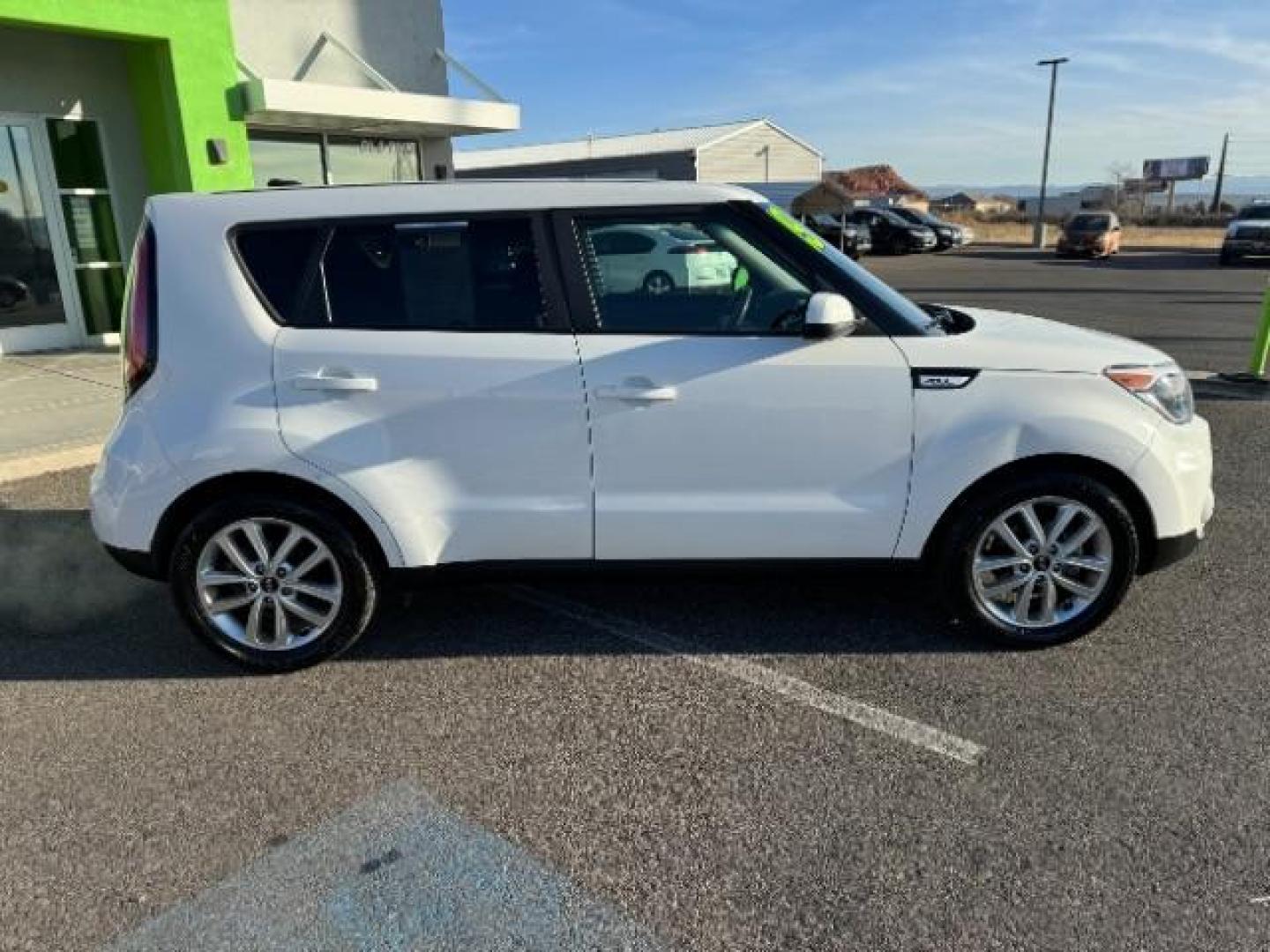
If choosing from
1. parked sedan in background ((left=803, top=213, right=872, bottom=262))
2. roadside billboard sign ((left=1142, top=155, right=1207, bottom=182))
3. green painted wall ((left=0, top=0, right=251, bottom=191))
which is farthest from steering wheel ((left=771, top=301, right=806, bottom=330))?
roadside billboard sign ((left=1142, top=155, right=1207, bottom=182))

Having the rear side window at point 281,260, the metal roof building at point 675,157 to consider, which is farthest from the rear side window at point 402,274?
the metal roof building at point 675,157

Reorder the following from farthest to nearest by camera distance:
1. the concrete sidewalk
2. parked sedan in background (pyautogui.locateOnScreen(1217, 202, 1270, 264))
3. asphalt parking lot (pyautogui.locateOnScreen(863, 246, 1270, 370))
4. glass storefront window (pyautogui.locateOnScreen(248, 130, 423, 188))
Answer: parked sedan in background (pyautogui.locateOnScreen(1217, 202, 1270, 264)), glass storefront window (pyautogui.locateOnScreen(248, 130, 423, 188)), asphalt parking lot (pyautogui.locateOnScreen(863, 246, 1270, 370)), the concrete sidewalk

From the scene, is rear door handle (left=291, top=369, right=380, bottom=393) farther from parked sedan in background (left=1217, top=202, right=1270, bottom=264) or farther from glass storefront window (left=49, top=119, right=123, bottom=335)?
parked sedan in background (left=1217, top=202, right=1270, bottom=264)

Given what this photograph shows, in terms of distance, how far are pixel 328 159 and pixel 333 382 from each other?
418 inches

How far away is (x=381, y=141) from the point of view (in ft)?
43.4

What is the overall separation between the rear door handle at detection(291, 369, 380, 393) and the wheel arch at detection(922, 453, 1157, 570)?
2.19m

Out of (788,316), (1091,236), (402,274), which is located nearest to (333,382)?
(402,274)

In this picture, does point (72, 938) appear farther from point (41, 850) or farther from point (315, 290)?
point (315, 290)

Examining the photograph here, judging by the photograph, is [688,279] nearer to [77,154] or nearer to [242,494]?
[242,494]

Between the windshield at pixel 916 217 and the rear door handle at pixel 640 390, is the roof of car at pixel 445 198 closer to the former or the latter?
the rear door handle at pixel 640 390

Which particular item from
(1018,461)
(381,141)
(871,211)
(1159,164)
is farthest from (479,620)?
(1159,164)

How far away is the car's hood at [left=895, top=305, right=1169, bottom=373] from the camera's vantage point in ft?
10.8

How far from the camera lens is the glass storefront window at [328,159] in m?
11.7

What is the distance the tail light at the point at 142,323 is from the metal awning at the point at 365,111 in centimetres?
768
